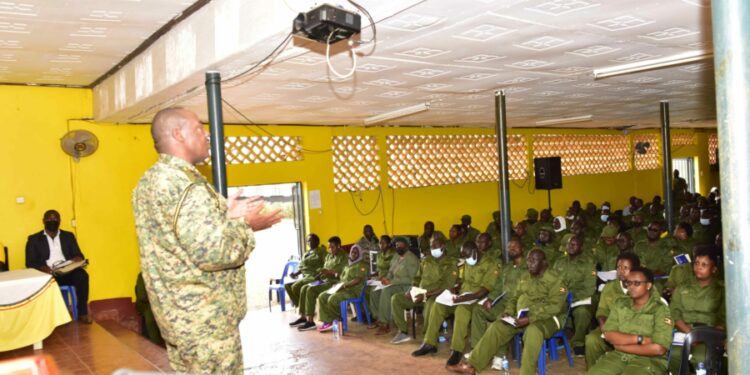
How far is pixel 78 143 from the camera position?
23.0 feet

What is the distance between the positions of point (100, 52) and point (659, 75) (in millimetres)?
5433

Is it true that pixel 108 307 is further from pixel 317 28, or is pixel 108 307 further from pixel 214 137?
pixel 317 28

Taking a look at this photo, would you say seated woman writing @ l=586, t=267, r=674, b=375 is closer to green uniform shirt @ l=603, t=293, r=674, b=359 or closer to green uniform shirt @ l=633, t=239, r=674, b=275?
green uniform shirt @ l=603, t=293, r=674, b=359

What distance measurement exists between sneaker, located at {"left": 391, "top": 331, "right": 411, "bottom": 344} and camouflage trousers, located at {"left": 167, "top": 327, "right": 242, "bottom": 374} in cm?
425

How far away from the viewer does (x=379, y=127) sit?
10719 millimetres

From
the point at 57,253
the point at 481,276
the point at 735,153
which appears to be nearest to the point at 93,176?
the point at 57,253

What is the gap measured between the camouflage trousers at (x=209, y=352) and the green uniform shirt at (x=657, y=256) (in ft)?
18.1

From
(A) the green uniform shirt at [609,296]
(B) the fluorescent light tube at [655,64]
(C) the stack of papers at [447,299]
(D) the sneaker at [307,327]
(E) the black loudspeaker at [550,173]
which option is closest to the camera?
(A) the green uniform shirt at [609,296]

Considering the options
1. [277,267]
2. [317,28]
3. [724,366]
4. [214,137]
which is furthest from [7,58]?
[277,267]

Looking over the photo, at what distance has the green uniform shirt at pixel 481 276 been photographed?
578 cm

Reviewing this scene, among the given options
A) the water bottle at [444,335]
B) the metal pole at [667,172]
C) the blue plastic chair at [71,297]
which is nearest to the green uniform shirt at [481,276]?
the water bottle at [444,335]

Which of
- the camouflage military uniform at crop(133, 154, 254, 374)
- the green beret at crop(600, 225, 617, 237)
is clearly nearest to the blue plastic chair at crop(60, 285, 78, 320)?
the camouflage military uniform at crop(133, 154, 254, 374)

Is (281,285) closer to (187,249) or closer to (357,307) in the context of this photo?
(357,307)

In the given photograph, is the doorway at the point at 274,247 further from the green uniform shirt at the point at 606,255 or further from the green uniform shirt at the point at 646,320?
the green uniform shirt at the point at 606,255
